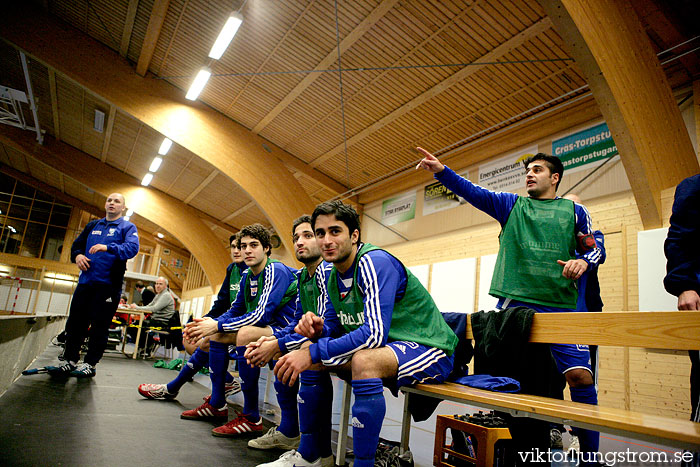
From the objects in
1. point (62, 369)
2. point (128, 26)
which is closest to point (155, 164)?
point (128, 26)

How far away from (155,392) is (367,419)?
2983 mm

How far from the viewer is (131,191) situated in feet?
57.5

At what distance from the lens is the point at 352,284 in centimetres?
224

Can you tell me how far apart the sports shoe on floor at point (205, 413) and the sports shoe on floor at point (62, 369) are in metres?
2.25

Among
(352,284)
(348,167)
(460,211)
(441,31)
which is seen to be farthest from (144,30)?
(352,284)

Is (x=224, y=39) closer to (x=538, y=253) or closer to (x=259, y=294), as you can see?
(x=259, y=294)

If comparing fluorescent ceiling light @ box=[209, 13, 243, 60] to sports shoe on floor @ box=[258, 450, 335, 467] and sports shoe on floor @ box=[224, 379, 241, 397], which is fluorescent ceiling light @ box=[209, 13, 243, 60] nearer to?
sports shoe on floor @ box=[224, 379, 241, 397]

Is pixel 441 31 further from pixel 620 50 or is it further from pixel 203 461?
pixel 203 461

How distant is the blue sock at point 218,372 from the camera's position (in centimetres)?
346

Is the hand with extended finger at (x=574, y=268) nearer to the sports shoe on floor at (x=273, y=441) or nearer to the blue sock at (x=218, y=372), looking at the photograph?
the sports shoe on floor at (x=273, y=441)

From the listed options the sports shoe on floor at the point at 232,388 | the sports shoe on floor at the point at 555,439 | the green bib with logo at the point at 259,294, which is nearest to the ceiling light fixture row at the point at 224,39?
the green bib with logo at the point at 259,294

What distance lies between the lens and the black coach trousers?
4902 mm

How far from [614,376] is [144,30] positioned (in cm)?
1119

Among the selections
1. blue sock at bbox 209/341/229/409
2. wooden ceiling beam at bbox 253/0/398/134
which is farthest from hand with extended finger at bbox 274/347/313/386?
wooden ceiling beam at bbox 253/0/398/134
